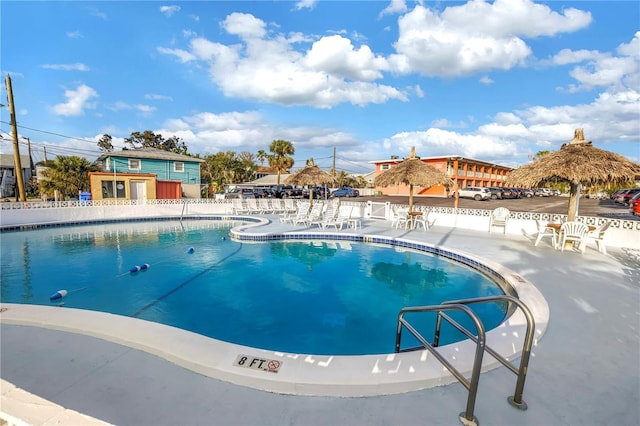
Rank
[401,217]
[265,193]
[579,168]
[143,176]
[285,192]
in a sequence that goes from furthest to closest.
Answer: [285,192], [265,193], [143,176], [401,217], [579,168]

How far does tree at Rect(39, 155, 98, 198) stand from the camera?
2206cm

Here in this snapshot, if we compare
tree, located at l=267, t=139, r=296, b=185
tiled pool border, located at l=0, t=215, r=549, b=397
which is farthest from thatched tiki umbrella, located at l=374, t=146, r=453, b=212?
tree, located at l=267, t=139, r=296, b=185

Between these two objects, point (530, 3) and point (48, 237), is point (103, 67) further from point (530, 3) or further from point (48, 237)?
point (530, 3)

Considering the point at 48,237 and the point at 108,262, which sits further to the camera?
the point at 48,237

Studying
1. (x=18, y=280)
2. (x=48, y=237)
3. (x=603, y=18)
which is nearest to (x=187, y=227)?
(x=48, y=237)

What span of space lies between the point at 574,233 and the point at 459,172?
3029cm

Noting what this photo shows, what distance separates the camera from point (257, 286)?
6562 millimetres

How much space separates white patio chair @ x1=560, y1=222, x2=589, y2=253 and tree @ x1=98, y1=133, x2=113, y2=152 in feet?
208

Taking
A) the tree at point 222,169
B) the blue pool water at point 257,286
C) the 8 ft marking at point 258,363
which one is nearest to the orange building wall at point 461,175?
the tree at point 222,169

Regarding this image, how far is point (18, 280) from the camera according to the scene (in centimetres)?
678

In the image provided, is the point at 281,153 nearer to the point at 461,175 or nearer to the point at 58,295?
the point at 461,175

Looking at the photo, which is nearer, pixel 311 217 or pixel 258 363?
pixel 258 363

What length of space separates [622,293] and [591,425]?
4253 millimetres

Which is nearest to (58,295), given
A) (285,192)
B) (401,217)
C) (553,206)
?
(401,217)
